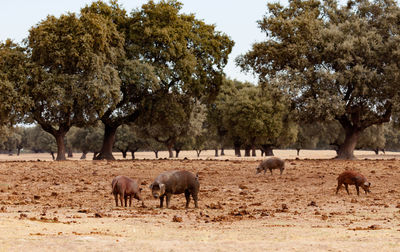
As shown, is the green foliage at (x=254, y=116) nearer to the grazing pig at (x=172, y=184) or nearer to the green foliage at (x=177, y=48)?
the green foliage at (x=177, y=48)

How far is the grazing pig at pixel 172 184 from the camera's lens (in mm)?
14898

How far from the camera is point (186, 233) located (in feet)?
35.2

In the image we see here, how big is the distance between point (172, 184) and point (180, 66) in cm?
3095

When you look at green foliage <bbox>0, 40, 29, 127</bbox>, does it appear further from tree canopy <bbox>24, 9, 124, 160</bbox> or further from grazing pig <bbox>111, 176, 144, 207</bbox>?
grazing pig <bbox>111, 176, 144, 207</bbox>

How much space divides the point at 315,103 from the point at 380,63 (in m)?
6.79

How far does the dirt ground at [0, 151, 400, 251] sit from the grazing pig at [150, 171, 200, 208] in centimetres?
51

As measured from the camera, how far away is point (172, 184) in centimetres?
1529

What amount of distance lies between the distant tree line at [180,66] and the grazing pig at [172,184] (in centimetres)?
2632

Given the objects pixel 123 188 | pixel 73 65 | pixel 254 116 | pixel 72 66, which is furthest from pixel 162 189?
pixel 254 116

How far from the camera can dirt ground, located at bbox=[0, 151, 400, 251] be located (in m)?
9.15

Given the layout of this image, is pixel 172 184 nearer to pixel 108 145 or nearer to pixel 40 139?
pixel 108 145

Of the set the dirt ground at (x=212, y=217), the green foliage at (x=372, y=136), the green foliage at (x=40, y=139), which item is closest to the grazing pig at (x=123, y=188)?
the dirt ground at (x=212, y=217)

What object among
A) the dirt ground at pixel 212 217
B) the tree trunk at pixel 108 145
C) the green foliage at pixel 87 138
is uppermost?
the green foliage at pixel 87 138

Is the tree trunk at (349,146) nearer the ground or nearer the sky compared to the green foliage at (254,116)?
nearer the ground
